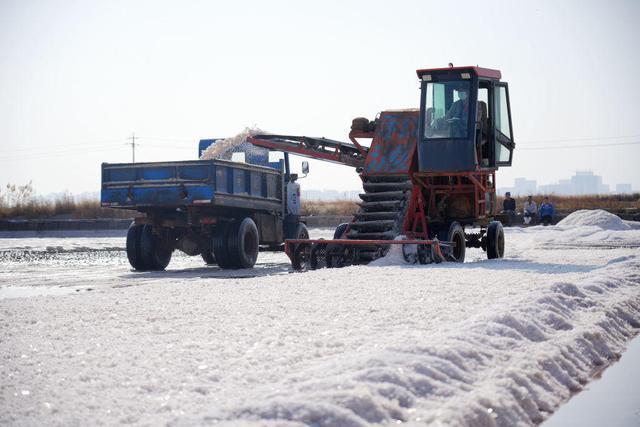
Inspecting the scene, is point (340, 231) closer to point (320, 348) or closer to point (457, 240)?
point (457, 240)

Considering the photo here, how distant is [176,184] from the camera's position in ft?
61.5

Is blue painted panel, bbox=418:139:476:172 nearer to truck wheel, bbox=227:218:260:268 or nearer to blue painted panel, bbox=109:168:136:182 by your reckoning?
truck wheel, bbox=227:218:260:268

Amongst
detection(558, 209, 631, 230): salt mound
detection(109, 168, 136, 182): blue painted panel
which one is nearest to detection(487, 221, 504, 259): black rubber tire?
detection(109, 168, 136, 182): blue painted panel

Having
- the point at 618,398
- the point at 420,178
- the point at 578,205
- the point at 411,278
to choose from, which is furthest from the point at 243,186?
the point at 578,205

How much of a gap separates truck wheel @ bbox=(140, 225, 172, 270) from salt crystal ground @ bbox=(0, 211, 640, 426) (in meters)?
5.77

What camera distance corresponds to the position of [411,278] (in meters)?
13.0

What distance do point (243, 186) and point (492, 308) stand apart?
11.2 m

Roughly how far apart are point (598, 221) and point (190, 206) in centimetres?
1710

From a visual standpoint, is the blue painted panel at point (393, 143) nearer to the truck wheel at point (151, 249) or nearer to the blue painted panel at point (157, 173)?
the blue painted panel at point (157, 173)

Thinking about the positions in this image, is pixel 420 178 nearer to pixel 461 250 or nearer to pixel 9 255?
pixel 461 250

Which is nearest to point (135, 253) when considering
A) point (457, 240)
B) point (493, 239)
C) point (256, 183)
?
point (256, 183)

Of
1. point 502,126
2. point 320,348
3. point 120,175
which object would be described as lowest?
point 320,348

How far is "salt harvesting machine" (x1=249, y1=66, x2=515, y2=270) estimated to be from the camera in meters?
17.4

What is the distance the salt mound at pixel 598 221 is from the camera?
1224 inches
